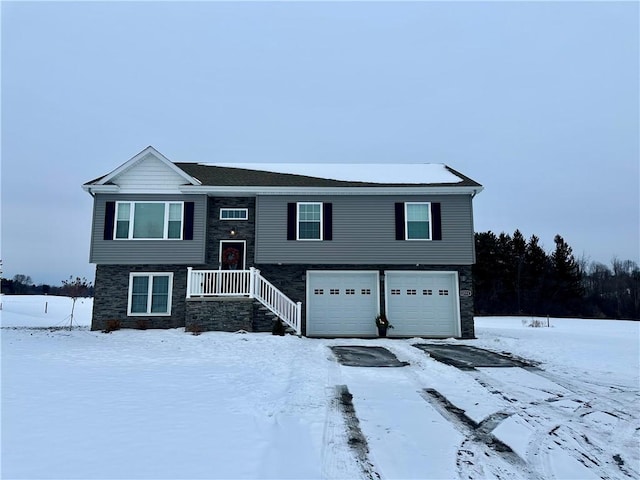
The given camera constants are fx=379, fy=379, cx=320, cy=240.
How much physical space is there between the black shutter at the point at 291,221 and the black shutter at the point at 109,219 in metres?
6.83

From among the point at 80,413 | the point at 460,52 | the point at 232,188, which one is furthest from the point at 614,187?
the point at 80,413

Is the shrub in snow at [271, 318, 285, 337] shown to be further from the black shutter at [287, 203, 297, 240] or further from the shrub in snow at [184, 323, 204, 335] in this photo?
the black shutter at [287, 203, 297, 240]

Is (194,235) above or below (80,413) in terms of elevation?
above

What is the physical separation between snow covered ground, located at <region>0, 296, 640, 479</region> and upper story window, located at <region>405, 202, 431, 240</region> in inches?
269

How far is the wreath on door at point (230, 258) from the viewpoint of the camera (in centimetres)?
1494

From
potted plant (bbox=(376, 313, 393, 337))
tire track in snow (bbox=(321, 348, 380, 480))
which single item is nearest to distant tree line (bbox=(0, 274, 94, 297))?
potted plant (bbox=(376, 313, 393, 337))

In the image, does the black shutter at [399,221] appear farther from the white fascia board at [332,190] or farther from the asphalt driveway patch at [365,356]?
the asphalt driveway patch at [365,356]

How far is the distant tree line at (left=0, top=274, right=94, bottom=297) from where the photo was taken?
731 inches

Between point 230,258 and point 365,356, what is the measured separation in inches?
278

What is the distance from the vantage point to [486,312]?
35656 millimetres

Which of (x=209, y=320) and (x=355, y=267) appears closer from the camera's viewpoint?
(x=209, y=320)

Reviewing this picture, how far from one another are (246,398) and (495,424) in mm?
3636

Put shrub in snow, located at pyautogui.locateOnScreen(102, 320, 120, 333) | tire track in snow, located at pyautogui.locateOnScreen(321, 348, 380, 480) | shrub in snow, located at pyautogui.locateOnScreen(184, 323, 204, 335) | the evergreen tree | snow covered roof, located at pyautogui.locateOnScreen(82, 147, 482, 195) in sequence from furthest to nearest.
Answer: the evergreen tree, snow covered roof, located at pyautogui.locateOnScreen(82, 147, 482, 195), shrub in snow, located at pyautogui.locateOnScreen(102, 320, 120, 333), shrub in snow, located at pyautogui.locateOnScreen(184, 323, 204, 335), tire track in snow, located at pyautogui.locateOnScreen(321, 348, 380, 480)

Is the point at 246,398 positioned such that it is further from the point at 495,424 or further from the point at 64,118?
the point at 64,118
